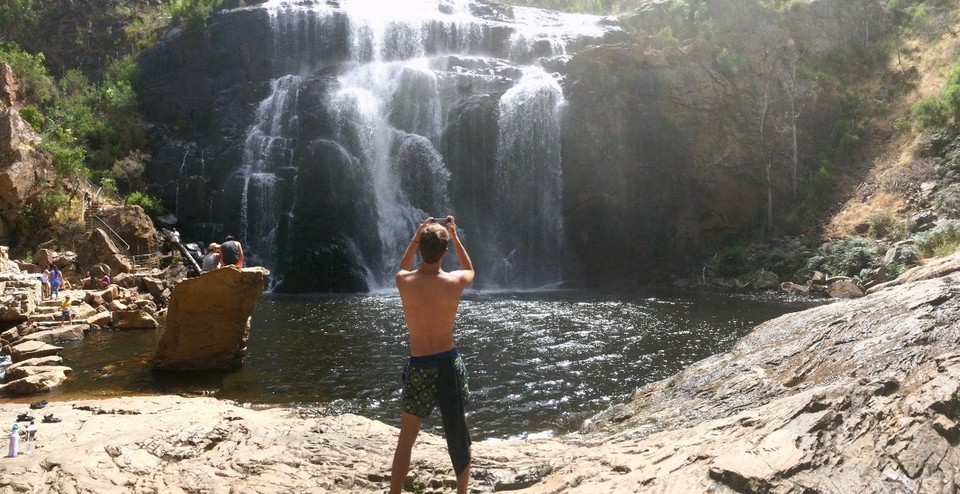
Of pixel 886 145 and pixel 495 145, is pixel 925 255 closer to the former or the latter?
pixel 886 145

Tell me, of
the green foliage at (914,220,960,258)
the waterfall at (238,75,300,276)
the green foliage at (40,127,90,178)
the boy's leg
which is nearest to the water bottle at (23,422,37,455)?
the boy's leg

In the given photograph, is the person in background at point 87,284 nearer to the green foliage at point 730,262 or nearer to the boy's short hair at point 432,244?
the boy's short hair at point 432,244

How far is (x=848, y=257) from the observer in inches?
877

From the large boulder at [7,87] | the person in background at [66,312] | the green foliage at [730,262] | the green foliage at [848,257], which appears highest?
the large boulder at [7,87]

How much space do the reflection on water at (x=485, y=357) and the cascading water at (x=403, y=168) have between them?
8791mm

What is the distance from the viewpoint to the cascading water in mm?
27188

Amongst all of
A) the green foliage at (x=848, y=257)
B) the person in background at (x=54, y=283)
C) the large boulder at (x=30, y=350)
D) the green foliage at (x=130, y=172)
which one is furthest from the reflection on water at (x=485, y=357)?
the green foliage at (x=130, y=172)

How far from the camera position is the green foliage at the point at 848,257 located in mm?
21794

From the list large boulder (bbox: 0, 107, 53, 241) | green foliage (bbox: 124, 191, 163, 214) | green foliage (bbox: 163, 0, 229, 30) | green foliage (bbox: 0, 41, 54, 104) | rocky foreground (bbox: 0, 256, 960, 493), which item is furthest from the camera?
green foliage (bbox: 163, 0, 229, 30)

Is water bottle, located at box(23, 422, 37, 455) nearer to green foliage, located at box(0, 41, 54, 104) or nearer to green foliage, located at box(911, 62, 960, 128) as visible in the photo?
green foliage, located at box(911, 62, 960, 128)

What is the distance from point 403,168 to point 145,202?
451 inches

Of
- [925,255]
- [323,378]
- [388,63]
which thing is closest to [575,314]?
[323,378]

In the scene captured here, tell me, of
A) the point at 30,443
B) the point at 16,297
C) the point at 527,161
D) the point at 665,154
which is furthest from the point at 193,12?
the point at 30,443

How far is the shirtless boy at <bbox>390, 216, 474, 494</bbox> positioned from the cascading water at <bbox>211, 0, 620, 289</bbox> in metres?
22.4
